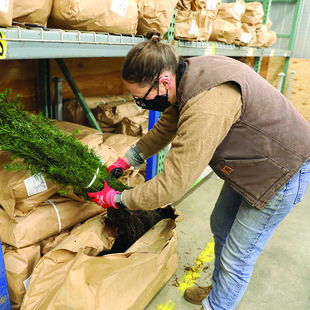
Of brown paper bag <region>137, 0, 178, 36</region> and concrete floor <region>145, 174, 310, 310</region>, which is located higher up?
brown paper bag <region>137, 0, 178, 36</region>

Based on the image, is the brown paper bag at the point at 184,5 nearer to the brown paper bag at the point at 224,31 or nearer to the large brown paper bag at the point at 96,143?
the brown paper bag at the point at 224,31

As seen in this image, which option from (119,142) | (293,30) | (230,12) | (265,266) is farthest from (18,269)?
(293,30)

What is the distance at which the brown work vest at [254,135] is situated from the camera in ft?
3.69

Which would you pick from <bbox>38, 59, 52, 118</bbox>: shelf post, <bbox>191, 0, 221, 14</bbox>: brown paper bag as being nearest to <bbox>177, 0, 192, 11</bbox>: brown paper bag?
<bbox>191, 0, 221, 14</bbox>: brown paper bag

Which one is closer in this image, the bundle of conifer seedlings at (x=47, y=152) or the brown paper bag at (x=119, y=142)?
the bundle of conifer seedlings at (x=47, y=152)

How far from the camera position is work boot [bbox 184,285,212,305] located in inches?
68.2

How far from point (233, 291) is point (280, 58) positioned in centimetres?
523

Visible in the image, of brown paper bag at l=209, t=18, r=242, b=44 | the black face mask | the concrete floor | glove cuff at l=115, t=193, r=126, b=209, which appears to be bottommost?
the concrete floor

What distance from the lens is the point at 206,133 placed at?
1026mm

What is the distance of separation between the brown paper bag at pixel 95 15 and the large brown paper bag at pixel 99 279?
39.1 inches

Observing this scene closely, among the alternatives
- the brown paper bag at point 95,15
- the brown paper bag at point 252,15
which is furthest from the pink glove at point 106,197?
the brown paper bag at point 252,15

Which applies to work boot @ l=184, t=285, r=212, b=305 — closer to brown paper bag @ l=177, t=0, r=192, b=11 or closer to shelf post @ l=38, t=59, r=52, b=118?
shelf post @ l=38, t=59, r=52, b=118

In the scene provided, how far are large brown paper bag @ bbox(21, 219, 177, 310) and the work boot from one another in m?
0.31

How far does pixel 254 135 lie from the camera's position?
1173 mm
